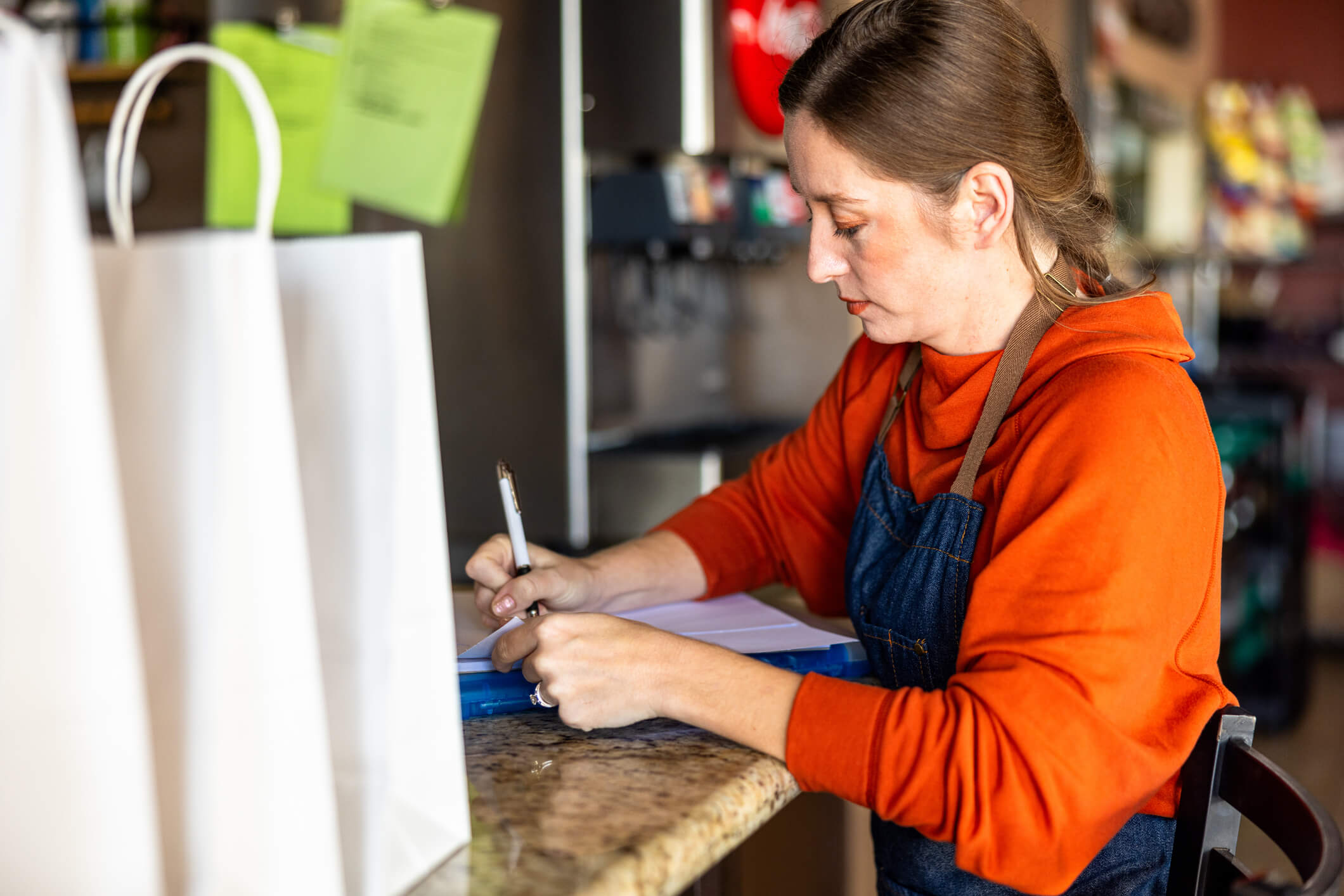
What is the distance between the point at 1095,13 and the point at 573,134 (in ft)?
6.92

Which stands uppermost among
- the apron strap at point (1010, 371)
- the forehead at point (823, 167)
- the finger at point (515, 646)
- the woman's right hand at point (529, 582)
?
the forehead at point (823, 167)

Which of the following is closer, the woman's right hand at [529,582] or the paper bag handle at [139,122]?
the paper bag handle at [139,122]

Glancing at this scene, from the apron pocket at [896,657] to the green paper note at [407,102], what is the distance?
52.1 inches

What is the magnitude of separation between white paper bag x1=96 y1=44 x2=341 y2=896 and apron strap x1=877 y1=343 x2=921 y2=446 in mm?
723

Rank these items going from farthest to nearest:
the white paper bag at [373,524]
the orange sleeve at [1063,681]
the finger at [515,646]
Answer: the finger at [515,646] → the orange sleeve at [1063,681] → the white paper bag at [373,524]

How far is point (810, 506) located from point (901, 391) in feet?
0.63

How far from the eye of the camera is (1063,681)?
80 cm

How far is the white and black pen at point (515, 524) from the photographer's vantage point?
1039mm

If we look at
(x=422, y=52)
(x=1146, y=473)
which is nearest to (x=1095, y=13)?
(x=422, y=52)

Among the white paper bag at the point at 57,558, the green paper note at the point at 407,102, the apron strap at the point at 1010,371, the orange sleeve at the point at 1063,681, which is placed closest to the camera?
the white paper bag at the point at 57,558

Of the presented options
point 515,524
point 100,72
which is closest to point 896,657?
Result: point 515,524

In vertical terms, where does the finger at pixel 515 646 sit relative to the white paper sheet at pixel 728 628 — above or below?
above

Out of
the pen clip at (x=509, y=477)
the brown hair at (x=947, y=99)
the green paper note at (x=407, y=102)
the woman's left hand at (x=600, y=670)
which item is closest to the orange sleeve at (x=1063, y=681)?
the woman's left hand at (x=600, y=670)

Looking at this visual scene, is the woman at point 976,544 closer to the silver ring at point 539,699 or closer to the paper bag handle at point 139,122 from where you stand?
the silver ring at point 539,699
